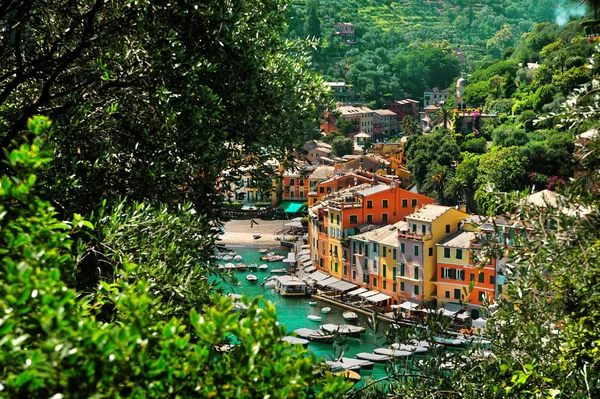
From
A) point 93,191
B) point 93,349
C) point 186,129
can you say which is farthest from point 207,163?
point 93,349

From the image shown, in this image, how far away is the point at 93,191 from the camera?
199 inches

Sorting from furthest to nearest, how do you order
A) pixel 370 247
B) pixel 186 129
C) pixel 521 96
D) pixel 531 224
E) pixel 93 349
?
1. pixel 521 96
2. pixel 370 247
3. pixel 186 129
4. pixel 531 224
5. pixel 93 349

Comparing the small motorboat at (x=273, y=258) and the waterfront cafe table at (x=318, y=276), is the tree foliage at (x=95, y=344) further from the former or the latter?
the small motorboat at (x=273, y=258)

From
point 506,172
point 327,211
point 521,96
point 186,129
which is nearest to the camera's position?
point 186,129

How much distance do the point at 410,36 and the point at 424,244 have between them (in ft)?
304

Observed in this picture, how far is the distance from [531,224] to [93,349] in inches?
113

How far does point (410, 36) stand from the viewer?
122 meters

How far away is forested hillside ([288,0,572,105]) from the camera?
312 feet

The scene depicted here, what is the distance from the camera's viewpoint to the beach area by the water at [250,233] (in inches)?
1852

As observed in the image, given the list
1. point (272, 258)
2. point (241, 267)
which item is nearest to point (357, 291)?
point (241, 267)

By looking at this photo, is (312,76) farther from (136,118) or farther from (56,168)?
(56,168)

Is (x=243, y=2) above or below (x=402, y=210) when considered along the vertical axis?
above

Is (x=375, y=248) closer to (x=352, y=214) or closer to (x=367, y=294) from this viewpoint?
(x=367, y=294)

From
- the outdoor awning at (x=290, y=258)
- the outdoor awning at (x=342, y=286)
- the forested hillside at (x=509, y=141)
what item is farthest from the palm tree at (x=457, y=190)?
the outdoor awning at (x=342, y=286)
